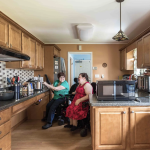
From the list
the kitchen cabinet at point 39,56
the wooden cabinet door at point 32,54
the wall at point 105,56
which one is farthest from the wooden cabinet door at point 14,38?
the wall at point 105,56

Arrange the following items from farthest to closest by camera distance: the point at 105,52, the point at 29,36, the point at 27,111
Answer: the point at 105,52, the point at 27,111, the point at 29,36

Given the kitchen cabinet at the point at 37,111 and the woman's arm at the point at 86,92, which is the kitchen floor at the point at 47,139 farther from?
the woman's arm at the point at 86,92

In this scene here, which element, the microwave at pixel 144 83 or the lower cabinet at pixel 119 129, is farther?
the microwave at pixel 144 83

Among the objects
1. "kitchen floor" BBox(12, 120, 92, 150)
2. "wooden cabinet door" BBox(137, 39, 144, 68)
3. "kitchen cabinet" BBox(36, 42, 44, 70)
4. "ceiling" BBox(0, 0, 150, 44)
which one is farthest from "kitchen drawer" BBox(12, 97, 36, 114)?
"wooden cabinet door" BBox(137, 39, 144, 68)

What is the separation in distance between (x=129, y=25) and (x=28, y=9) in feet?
6.83

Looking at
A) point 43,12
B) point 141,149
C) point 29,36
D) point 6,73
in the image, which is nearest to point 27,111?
point 6,73

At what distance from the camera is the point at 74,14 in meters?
2.39

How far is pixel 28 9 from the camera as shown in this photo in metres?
2.21

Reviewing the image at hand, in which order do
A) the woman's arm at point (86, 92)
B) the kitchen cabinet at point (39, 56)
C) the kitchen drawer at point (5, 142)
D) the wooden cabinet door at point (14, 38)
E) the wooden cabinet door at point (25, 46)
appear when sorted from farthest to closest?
the kitchen cabinet at point (39, 56) < the wooden cabinet door at point (25, 46) < the woman's arm at point (86, 92) < the wooden cabinet door at point (14, 38) < the kitchen drawer at point (5, 142)

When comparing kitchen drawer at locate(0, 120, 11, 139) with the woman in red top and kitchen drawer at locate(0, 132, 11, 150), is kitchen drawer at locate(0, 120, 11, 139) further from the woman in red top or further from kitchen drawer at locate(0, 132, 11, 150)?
the woman in red top

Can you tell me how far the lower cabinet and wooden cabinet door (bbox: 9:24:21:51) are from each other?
72.0 inches

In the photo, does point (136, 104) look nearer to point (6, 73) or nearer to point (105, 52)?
point (6, 73)

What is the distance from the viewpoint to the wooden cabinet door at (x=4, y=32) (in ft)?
7.00

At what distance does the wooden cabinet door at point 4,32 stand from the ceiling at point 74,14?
0.73 feet
